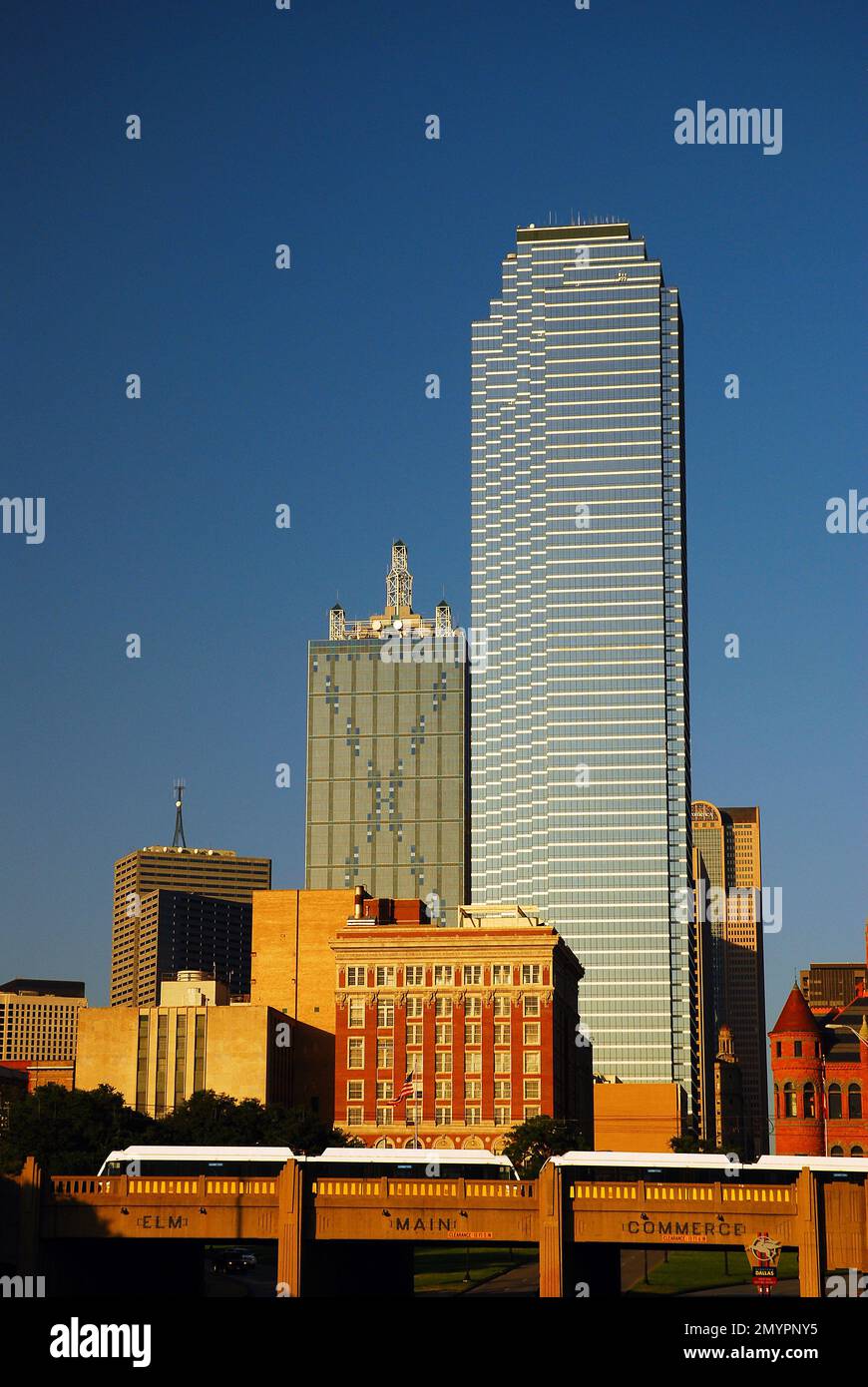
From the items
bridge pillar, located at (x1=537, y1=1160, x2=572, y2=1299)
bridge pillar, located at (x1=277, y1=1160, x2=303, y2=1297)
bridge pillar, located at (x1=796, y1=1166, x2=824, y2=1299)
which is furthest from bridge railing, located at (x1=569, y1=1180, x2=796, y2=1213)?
bridge pillar, located at (x1=277, y1=1160, x2=303, y2=1297)

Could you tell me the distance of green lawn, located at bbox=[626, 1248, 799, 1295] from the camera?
333 ft

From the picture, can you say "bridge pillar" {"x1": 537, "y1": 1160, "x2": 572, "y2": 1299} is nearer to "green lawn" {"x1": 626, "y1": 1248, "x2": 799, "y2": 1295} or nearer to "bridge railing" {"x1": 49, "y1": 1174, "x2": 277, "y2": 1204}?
"bridge railing" {"x1": 49, "y1": 1174, "x2": 277, "y2": 1204}

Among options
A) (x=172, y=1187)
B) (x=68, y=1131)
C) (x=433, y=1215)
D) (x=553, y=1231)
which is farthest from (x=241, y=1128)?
(x=553, y=1231)

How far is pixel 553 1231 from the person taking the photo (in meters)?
75.1

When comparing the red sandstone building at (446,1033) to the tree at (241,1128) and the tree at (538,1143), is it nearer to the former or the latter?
the tree at (538,1143)

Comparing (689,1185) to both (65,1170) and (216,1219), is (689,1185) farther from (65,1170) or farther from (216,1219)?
(65,1170)

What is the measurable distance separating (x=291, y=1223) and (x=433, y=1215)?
234 inches

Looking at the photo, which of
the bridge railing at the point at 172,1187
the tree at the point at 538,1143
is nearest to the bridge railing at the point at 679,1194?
the bridge railing at the point at 172,1187

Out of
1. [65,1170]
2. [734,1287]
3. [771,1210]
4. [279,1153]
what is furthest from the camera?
[65,1170]

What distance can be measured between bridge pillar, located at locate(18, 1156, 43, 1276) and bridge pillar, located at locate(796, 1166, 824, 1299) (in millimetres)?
31768

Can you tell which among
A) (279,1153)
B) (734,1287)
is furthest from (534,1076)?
(279,1153)

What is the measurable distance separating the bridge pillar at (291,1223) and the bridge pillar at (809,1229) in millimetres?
20722
